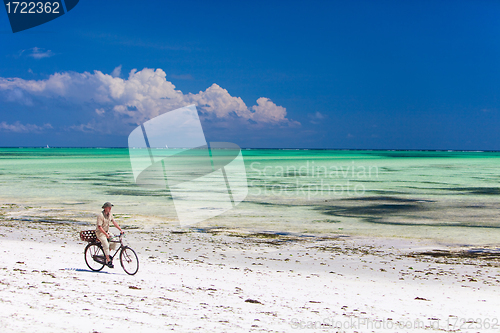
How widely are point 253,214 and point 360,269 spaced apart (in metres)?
10.8

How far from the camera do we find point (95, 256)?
10.5m

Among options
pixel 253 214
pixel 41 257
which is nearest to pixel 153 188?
pixel 253 214

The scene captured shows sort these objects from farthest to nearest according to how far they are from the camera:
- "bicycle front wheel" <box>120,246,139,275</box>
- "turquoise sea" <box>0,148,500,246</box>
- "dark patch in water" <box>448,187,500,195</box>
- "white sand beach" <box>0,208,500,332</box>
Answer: "dark patch in water" <box>448,187,500,195</box> < "turquoise sea" <box>0,148,500,246</box> < "bicycle front wheel" <box>120,246,139,275</box> < "white sand beach" <box>0,208,500,332</box>

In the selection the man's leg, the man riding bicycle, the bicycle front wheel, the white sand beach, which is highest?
the man riding bicycle

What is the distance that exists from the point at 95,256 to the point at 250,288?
3921 mm

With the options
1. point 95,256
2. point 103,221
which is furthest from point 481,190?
point 103,221

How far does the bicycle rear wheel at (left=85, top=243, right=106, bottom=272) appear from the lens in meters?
10.4

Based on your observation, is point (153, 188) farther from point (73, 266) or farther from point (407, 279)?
point (407, 279)

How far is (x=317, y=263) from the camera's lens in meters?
12.6

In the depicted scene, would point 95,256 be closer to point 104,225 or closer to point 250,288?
point 104,225

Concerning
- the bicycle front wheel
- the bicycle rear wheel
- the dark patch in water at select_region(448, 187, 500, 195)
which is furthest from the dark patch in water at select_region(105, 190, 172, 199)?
the dark patch in water at select_region(448, 187, 500, 195)

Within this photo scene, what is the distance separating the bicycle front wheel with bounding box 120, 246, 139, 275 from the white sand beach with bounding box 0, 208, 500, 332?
0.93 feet

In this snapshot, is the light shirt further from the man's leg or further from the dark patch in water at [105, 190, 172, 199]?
the dark patch in water at [105, 190, 172, 199]

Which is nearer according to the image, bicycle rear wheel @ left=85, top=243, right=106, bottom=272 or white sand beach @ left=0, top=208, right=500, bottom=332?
white sand beach @ left=0, top=208, right=500, bottom=332
